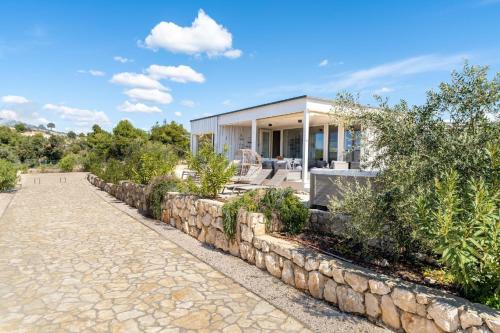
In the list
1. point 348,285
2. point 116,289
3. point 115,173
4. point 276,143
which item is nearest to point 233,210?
point 116,289

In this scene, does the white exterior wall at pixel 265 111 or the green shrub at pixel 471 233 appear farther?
the white exterior wall at pixel 265 111

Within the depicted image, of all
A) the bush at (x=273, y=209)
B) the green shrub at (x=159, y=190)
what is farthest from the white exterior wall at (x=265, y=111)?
the bush at (x=273, y=209)

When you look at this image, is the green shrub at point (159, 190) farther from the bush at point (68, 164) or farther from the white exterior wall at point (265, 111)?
the bush at point (68, 164)

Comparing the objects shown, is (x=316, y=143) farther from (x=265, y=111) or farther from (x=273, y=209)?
(x=273, y=209)

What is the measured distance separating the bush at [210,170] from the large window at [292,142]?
1310cm

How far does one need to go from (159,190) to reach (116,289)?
4.70 meters

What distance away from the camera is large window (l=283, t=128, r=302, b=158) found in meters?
Result: 20.1

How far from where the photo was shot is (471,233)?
256cm

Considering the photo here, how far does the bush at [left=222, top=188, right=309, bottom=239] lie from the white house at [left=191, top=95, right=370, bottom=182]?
6.51 meters

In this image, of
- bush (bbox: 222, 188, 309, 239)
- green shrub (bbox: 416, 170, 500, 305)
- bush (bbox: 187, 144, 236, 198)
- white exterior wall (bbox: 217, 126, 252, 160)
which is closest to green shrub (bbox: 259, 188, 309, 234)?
bush (bbox: 222, 188, 309, 239)

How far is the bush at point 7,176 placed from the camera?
14.9 metres

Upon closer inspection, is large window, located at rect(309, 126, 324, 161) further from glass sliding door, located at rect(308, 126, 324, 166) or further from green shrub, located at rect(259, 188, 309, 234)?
green shrub, located at rect(259, 188, 309, 234)

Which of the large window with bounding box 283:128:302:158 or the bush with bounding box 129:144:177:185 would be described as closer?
the bush with bounding box 129:144:177:185

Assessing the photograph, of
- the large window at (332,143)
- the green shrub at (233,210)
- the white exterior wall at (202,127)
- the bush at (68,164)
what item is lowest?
the green shrub at (233,210)
